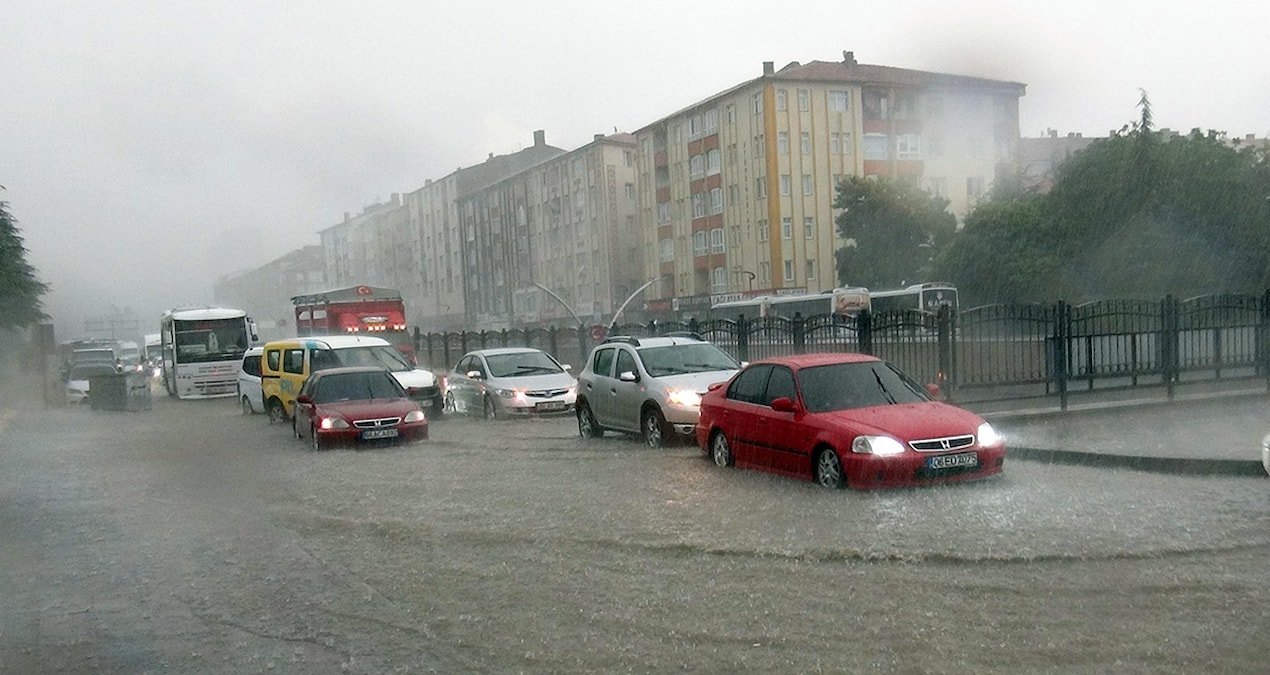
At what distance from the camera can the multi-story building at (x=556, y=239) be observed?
289 feet

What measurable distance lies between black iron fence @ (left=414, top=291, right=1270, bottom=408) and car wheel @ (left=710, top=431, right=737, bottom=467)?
6672mm

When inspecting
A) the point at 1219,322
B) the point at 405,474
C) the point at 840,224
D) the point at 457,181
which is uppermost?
the point at 457,181

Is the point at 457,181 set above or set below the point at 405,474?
above

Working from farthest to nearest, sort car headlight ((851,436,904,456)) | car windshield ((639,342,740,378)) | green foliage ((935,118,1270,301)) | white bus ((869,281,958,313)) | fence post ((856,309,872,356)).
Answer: green foliage ((935,118,1270,301)), white bus ((869,281,958,313)), fence post ((856,309,872,356)), car windshield ((639,342,740,378)), car headlight ((851,436,904,456))

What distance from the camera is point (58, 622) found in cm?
746

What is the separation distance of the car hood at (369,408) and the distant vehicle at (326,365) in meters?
4.79

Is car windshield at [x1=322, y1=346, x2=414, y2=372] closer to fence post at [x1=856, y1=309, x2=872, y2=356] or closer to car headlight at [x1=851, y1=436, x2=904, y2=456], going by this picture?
fence post at [x1=856, y1=309, x2=872, y2=356]

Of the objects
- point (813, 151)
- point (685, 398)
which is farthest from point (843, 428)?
point (813, 151)

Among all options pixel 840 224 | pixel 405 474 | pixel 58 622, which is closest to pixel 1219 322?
pixel 405 474

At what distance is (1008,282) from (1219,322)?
38075 millimetres

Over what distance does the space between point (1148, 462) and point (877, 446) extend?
10.6 ft

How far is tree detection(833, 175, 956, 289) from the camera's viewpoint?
65125 millimetres

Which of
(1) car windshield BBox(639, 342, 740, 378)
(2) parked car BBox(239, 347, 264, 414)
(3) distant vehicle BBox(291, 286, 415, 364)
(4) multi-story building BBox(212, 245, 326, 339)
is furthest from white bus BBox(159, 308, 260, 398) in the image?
(4) multi-story building BBox(212, 245, 326, 339)

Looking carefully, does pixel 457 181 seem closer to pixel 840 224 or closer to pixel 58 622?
pixel 840 224
